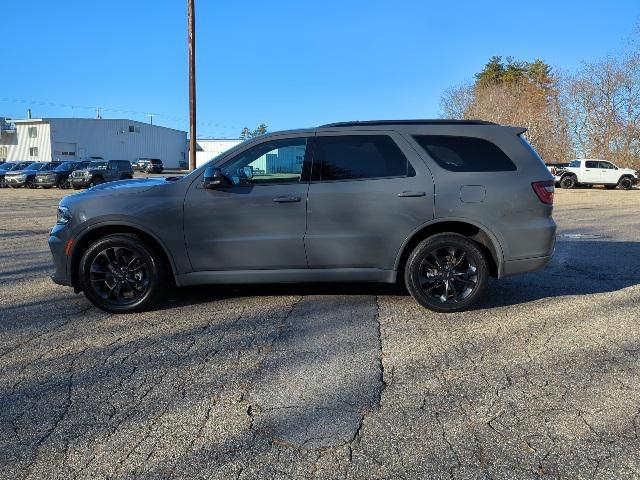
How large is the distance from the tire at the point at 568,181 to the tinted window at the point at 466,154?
33.1 metres

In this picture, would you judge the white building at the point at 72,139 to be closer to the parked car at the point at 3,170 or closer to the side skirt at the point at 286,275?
the parked car at the point at 3,170

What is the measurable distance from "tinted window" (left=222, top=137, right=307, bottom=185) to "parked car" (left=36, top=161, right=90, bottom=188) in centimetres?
3103

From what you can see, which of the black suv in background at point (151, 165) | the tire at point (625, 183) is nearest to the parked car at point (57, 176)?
the black suv in background at point (151, 165)

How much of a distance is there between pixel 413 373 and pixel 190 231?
8.43 ft

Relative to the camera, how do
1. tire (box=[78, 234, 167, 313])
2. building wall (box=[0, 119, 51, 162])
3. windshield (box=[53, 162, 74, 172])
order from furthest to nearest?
building wall (box=[0, 119, 51, 162]) < windshield (box=[53, 162, 74, 172]) < tire (box=[78, 234, 167, 313])

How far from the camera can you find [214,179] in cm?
500

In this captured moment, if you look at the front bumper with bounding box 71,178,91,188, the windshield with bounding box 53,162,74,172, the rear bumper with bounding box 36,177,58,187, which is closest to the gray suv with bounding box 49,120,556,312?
the front bumper with bounding box 71,178,91,188

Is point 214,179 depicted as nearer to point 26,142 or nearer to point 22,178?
point 22,178

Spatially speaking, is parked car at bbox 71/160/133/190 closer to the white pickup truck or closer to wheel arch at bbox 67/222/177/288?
wheel arch at bbox 67/222/177/288

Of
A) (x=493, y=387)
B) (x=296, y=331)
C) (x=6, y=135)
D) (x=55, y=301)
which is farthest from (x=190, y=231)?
(x=6, y=135)

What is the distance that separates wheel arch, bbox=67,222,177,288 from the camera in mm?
5094

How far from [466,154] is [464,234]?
0.79m

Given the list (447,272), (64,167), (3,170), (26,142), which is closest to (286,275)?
(447,272)

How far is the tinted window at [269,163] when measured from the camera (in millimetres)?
5172
